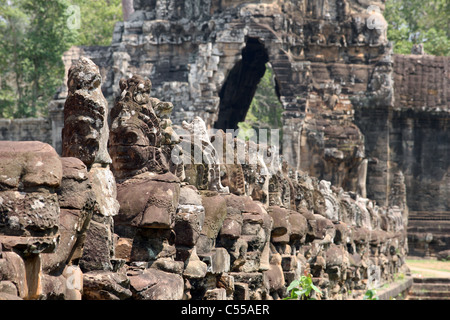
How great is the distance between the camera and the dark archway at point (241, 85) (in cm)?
2820

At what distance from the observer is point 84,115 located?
18.4ft

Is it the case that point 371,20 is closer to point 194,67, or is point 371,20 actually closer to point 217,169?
point 194,67

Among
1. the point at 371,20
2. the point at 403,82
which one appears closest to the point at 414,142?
the point at 403,82

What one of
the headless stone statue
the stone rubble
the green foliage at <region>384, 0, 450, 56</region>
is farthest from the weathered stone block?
the green foliage at <region>384, 0, 450, 56</region>

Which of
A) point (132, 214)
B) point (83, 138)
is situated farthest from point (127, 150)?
point (83, 138)

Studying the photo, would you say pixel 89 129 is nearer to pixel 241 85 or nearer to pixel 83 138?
pixel 83 138

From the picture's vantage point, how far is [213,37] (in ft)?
87.8

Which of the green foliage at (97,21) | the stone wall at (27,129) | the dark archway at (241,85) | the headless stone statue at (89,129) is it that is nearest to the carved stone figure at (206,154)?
the headless stone statue at (89,129)

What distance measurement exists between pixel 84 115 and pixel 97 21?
37.9 meters

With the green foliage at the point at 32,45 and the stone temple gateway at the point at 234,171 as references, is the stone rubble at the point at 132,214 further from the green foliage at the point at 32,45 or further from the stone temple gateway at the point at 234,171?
the green foliage at the point at 32,45

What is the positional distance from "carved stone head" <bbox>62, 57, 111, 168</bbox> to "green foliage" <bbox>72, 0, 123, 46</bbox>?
117 feet

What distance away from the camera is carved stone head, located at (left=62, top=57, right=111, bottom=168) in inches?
220

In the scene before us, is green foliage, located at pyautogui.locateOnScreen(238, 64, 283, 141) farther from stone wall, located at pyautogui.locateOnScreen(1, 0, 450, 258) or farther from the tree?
stone wall, located at pyautogui.locateOnScreen(1, 0, 450, 258)
